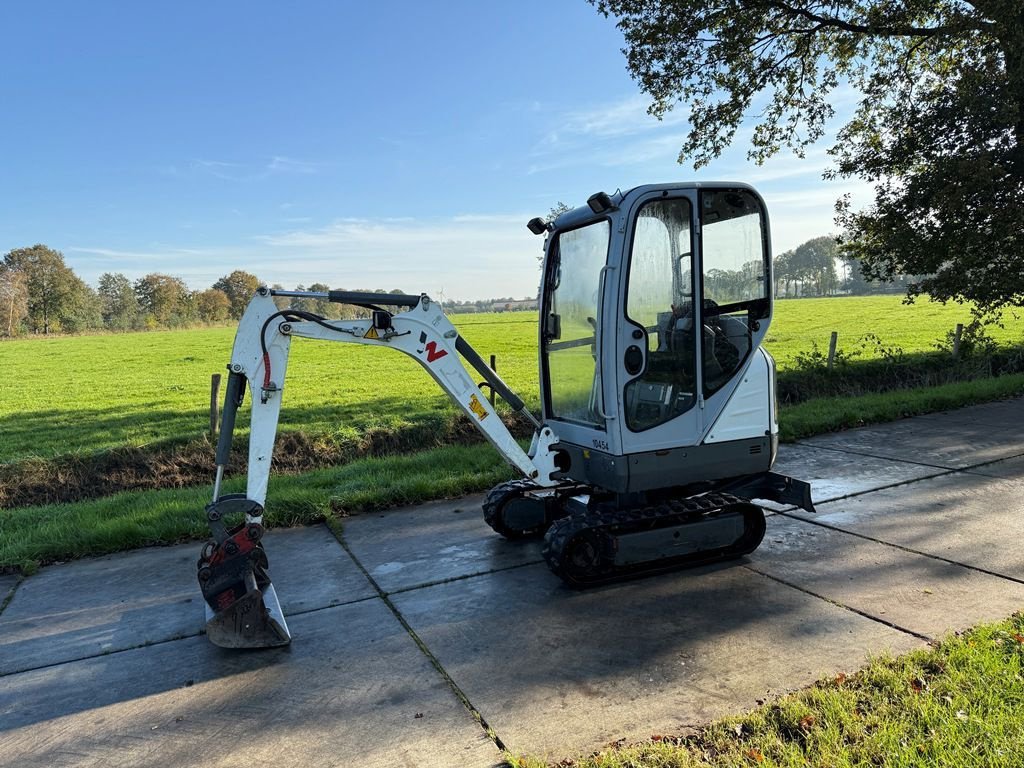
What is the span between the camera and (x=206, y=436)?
34.7 feet

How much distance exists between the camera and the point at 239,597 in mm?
4055

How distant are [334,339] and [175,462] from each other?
6538 mm

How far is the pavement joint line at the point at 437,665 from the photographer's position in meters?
3.13

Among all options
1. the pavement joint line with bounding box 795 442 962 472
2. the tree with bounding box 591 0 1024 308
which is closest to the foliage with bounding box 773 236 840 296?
the tree with bounding box 591 0 1024 308

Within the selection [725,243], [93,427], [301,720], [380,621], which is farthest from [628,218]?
[93,427]

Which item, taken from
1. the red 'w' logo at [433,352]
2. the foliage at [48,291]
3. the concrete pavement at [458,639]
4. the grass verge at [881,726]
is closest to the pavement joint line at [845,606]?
the concrete pavement at [458,639]

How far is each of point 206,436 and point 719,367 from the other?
844cm

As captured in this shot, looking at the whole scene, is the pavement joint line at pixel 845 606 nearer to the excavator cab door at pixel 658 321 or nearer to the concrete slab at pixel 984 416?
the excavator cab door at pixel 658 321

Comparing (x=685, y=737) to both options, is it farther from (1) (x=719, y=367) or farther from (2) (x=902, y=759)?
(1) (x=719, y=367)

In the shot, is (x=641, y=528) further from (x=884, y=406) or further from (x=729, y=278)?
(x=884, y=406)

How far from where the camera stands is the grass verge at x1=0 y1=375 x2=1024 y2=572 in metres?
5.86

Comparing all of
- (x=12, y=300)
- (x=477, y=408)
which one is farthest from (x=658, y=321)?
(x=12, y=300)

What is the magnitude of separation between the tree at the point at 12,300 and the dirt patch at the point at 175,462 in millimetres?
57915

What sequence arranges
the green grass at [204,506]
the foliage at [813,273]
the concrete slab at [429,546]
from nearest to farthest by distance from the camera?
the concrete slab at [429,546] < the green grass at [204,506] < the foliage at [813,273]
